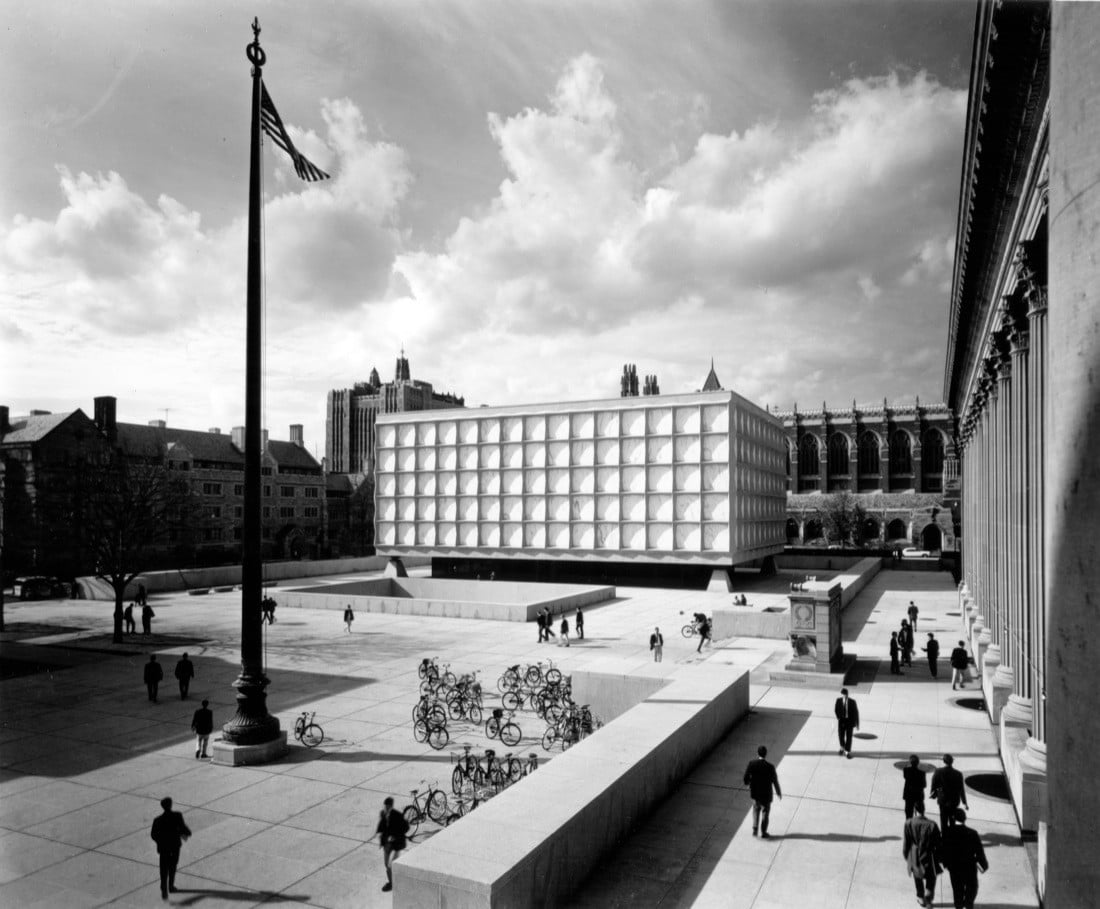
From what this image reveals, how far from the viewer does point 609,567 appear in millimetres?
64250

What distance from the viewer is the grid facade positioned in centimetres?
5700

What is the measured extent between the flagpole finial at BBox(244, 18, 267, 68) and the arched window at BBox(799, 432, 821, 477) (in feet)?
353

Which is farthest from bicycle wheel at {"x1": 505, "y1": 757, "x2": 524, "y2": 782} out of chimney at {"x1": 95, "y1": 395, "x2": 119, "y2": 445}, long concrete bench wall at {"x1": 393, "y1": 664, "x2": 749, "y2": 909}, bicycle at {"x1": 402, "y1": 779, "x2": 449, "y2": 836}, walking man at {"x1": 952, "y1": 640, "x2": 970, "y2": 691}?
chimney at {"x1": 95, "y1": 395, "x2": 119, "y2": 445}

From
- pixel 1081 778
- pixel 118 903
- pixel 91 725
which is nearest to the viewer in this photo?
pixel 1081 778

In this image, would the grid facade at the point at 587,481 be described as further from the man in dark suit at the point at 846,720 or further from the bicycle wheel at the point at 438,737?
the man in dark suit at the point at 846,720

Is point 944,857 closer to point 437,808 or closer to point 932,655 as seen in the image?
point 437,808

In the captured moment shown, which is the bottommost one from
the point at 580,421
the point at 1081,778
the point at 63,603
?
the point at 63,603

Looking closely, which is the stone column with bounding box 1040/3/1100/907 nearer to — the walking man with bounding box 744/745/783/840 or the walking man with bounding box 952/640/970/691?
the walking man with bounding box 744/745/783/840

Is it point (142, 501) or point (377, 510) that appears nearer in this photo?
point (142, 501)

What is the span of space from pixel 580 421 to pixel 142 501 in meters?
31.3

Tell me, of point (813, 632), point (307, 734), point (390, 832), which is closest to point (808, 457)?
point (813, 632)

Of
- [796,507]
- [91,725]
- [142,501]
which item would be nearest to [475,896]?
[91,725]

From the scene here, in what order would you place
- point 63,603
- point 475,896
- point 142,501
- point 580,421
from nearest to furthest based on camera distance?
1. point 475,896
2. point 142,501
3. point 63,603
4. point 580,421

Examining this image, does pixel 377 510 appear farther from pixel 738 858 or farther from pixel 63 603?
pixel 738 858
